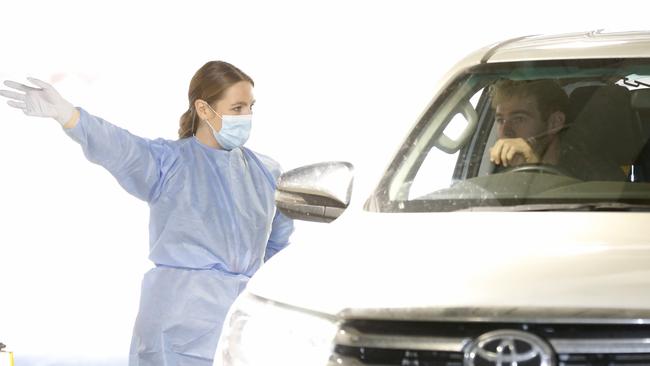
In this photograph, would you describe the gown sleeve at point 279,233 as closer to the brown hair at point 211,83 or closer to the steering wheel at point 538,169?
the brown hair at point 211,83

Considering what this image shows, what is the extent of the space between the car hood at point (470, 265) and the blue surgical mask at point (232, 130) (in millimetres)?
2933

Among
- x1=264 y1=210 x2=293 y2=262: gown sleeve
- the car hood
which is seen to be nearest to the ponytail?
x1=264 y1=210 x2=293 y2=262: gown sleeve

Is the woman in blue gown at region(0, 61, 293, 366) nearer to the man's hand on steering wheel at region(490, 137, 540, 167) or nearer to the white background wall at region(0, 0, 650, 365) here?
the white background wall at region(0, 0, 650, 365)

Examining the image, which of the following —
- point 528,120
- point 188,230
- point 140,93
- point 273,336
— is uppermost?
point 140,93

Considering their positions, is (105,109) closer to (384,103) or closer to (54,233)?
(54,233)

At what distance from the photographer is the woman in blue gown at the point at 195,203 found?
19.9ft

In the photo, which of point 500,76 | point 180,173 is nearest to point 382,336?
point 500,76

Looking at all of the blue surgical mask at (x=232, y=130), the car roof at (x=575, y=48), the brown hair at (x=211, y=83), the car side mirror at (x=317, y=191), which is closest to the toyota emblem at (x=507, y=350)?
the car side mirror at (x=317, y=191)

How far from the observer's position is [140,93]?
25.8ft

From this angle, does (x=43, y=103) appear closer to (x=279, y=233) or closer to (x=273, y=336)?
(x=279, y=233)

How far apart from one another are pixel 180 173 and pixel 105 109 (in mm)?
1708

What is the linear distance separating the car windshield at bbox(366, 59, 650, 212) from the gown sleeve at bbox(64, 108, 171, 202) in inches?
80.6

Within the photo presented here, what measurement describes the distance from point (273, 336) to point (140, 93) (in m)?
5.02

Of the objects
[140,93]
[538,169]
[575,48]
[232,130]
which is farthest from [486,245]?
[140,93]
